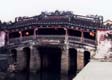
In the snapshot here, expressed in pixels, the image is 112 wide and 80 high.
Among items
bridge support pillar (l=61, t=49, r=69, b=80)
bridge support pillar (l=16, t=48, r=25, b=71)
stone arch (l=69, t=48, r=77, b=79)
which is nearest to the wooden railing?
bridge support pillar (l=16, t=48, r=25, b=71)

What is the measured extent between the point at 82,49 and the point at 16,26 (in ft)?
24.7

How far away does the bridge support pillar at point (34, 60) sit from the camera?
40.3 meters

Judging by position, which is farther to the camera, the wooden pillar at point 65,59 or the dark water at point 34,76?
the wooden pillar at point 65,59

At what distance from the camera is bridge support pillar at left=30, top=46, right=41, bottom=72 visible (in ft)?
132

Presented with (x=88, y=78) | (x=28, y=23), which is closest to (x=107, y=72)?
(x=88, y=78)

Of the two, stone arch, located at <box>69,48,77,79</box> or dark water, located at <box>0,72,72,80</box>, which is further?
stone arch, located at <box>69,48,77,79</box>

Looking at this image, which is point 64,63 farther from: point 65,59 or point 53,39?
point 53,39

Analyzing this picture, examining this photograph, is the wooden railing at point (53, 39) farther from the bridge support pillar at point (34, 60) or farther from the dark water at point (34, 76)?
the dark water at point (34, 76)

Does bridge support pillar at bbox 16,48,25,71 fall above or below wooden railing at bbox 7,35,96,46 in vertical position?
below

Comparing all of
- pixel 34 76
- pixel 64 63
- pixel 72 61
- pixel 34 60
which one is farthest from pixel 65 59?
pixel 34 76

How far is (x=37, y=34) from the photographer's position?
41688 millimetres

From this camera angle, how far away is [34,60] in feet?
133

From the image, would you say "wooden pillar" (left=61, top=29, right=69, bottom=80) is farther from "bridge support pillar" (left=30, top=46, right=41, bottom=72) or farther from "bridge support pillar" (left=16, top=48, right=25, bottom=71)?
"bridge support pillar" (left=16, top=48, right=25, bottom=71)

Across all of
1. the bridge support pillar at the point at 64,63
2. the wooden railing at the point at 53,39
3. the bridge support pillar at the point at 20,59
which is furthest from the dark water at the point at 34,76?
the wooden railing at the point at 53,39
